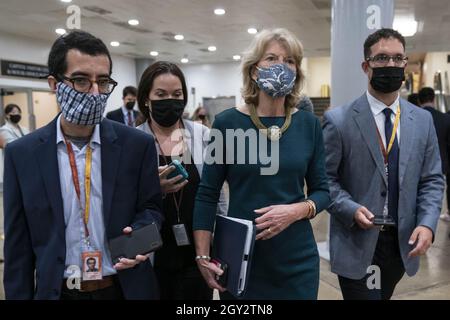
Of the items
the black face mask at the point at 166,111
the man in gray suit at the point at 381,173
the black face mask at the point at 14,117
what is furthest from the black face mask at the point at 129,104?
the man in gray suit at the point at 381,173

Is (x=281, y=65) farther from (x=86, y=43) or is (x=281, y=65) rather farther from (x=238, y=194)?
(x=86, y=43)

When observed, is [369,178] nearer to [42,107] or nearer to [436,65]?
[42,107]

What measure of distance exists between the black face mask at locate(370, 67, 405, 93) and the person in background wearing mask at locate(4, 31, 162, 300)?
1.16 meters

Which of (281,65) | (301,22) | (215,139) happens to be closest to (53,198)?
(215,139)

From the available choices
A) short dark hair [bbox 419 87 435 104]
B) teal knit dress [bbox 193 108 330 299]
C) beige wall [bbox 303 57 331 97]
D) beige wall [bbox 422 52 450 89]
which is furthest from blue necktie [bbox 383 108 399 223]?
beige wall [bbox 303 57 331 97]

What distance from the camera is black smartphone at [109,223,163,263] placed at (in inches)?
55.4

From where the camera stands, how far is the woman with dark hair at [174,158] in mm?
1976

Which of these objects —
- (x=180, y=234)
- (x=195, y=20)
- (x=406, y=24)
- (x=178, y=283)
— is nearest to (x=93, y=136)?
(x=180, y=234)

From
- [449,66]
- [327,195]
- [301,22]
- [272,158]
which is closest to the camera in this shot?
[272,158]

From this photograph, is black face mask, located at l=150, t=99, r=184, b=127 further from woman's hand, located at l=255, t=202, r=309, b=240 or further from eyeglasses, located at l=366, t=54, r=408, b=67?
eyeglasses, located at l=366, t=54, r=408, b=67

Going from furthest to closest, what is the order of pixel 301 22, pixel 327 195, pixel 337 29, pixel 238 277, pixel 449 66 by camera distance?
pixel 449 66, pixel 301 22, pixel 337 29, pixel 327 195, pixel 238 277
